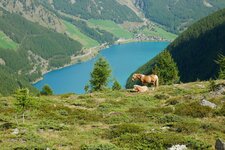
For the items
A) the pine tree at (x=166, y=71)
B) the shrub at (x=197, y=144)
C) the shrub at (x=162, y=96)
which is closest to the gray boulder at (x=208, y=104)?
the shrub at (x=162, y=96)

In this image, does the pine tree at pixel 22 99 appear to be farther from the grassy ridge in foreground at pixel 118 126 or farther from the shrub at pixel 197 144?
the shrub at pixel 197 144

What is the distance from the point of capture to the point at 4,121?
1439 inches

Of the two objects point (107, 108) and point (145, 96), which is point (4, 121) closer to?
point (107, 108)

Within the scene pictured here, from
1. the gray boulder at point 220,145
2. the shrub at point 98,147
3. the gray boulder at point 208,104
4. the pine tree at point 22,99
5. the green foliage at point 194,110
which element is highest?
the pine tree at point 22,99

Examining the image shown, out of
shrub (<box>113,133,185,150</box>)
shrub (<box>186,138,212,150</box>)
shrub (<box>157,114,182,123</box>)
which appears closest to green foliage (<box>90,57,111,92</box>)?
shrub (<box>157,114,182,123</box>)

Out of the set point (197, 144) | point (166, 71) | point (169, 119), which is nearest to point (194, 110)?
point (169, 119)

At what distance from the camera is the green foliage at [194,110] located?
34812 mm

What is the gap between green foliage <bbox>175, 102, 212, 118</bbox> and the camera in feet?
114

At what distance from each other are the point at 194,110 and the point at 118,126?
29.2ft

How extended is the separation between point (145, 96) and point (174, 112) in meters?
13.8

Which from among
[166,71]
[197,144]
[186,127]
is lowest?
[197,144]

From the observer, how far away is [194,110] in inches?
1420

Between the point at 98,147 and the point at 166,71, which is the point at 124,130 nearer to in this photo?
the point at 98,147

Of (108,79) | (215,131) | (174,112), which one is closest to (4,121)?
(174,112)
